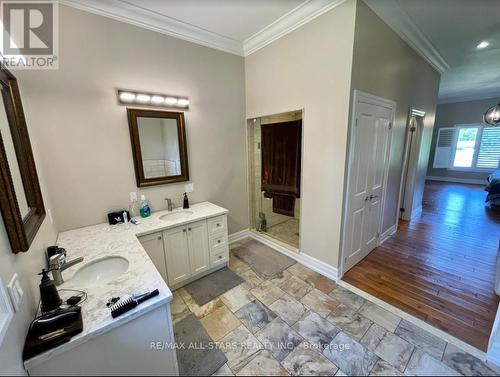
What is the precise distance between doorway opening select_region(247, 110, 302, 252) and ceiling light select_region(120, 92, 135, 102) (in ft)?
5.23

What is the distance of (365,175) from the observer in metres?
2.43

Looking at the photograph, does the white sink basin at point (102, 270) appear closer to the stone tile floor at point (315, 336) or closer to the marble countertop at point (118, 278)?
the marble countertop at point (118, 278)

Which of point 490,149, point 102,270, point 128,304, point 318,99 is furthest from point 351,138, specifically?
point 490,149

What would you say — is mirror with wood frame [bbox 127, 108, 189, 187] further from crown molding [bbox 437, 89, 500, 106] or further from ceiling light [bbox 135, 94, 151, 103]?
crown molding [bbox 437, 89, 500, 106]

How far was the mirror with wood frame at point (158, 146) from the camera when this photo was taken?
7.28 feet

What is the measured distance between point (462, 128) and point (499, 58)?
5.00 m

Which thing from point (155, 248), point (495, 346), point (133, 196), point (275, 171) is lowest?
point (495, 346)

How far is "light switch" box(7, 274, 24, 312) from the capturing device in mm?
825

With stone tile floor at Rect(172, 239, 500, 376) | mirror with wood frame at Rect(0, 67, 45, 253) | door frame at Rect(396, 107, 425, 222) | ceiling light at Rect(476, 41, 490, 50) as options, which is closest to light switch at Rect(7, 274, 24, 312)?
mirror with wood frame at Rect(0, 67, 45, 253)

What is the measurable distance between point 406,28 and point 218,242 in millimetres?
3444

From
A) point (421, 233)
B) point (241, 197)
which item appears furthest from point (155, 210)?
point (421, 233)

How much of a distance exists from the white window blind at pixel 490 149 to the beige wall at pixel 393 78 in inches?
202

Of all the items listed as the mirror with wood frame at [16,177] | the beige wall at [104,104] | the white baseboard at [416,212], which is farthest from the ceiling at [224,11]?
the white baseboard at [416,212]

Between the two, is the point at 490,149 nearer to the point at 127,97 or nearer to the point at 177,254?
the point at 177,254
